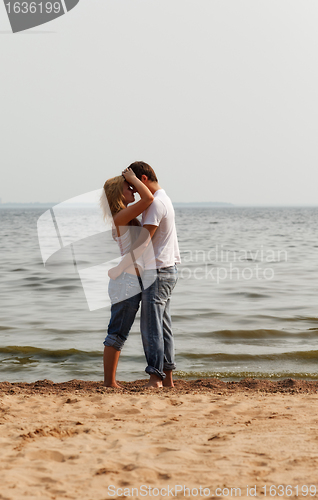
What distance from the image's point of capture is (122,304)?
183 inches

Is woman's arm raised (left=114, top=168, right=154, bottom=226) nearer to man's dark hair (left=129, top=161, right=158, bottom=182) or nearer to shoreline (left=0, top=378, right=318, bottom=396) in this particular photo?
man's dark hair (left=129, top=161, right=158, bottom=182)

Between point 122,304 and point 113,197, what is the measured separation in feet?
3.26

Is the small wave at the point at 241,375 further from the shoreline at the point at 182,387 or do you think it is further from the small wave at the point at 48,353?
the small wave at the point at 48,353

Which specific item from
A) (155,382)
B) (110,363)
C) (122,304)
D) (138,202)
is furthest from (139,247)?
(155,382)

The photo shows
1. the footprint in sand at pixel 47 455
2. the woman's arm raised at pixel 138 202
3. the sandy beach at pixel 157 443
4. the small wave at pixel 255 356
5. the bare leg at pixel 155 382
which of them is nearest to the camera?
the sandy beach at pixel 157 443

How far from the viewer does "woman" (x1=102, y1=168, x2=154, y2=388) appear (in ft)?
14.4

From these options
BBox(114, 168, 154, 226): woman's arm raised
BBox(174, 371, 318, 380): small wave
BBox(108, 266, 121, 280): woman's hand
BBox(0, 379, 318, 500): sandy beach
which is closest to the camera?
BBox(0, 379, 318, 500): sandy beach

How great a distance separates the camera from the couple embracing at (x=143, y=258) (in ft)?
14.6

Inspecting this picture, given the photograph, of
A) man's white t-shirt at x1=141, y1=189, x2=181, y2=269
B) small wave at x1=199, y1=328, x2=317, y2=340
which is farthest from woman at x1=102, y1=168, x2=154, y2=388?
small wave at x1=199, y1=328, x2=317, y2=340

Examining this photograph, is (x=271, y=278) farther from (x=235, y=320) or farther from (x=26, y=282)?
(x=26, y=282)

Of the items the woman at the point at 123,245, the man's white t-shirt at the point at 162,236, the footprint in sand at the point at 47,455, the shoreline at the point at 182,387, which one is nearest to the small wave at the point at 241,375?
the shoreline at the point at 182,387

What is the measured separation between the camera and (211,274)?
1509 cm

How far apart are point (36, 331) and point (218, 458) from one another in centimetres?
596

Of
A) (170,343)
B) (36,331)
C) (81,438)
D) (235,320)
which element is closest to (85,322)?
(36,331)
